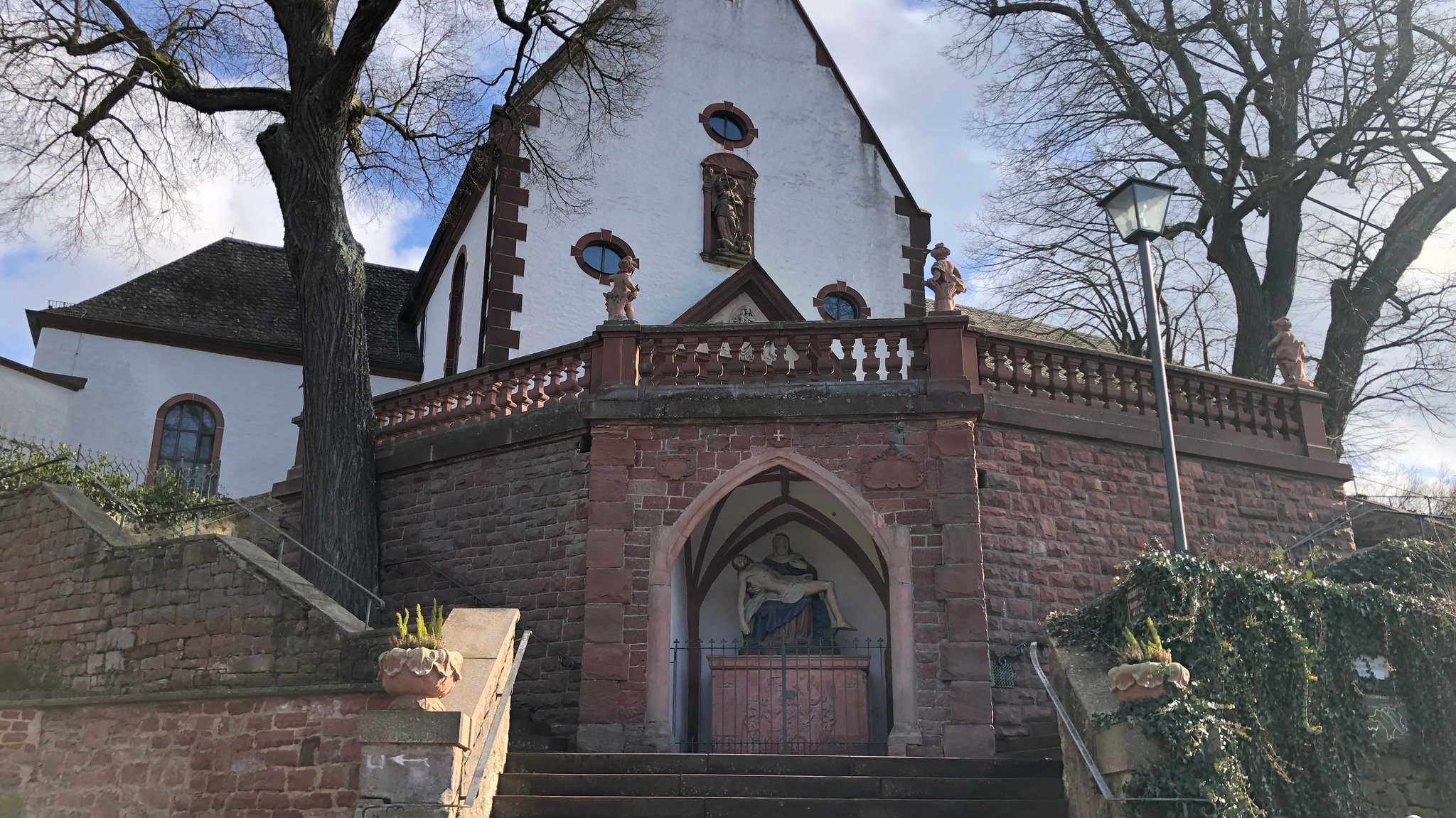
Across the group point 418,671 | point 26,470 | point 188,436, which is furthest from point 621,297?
point 188,436

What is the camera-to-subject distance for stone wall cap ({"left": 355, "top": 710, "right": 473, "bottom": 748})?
805 cm

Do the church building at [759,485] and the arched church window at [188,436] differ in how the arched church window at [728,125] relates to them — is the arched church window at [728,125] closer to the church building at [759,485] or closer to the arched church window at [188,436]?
the church building at [759,485]

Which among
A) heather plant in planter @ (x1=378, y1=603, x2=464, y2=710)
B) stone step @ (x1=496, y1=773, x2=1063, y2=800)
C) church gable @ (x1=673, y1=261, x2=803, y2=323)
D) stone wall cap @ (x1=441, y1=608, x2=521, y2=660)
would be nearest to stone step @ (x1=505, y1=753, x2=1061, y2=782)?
stone step @ (x1=496, y1=773, x2=1063, y2=800)

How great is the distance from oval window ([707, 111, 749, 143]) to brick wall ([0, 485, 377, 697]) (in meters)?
9.87

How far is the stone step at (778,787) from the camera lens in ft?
30.0

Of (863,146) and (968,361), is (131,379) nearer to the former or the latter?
(863,146)

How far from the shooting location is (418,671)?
8.09m

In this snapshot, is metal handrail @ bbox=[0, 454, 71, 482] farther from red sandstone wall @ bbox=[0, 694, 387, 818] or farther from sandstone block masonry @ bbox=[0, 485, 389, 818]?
red sandstone wall @ bbox=[0, 694, 387, 818]

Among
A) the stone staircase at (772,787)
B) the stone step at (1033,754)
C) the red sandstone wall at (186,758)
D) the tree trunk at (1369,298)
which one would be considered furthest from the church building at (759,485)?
the tree trunk at (1369,298)

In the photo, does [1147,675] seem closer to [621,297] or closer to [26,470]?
[621,297]

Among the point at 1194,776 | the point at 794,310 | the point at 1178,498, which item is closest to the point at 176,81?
the point at 794,310

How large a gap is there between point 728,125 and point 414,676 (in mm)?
12295

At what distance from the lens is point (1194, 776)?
25.5 ft

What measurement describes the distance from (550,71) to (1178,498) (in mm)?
11379
